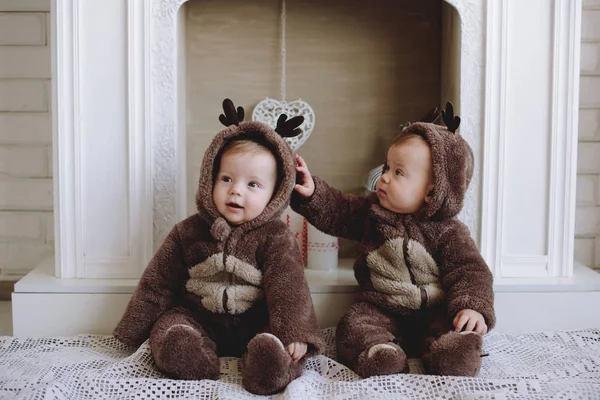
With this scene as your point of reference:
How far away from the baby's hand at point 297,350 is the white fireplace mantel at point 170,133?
1.74 ft

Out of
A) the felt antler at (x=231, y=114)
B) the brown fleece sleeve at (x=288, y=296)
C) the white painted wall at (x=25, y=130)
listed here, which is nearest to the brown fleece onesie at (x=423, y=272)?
the brown fleece sleeve at (x=288, y=296)

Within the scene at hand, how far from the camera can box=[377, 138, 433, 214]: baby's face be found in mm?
1513

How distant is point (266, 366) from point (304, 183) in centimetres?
49

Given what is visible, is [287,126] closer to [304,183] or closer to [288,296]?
[304,183]

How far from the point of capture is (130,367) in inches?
54.3

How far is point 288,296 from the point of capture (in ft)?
4.68

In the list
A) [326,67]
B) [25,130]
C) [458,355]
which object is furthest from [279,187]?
[25,130]

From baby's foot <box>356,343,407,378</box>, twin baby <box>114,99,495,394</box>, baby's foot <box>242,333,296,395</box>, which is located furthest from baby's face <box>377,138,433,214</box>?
baby's foot <box>242,333,296,395</box>

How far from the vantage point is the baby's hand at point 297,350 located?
4.47ft

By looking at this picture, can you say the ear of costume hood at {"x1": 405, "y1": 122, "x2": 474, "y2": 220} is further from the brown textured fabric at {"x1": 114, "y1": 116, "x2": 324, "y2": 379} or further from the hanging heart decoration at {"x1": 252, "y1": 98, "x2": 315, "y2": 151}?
the hanging heart decoration at {"x1": 252, "y1": 98, "x2": 315, "y2": 151}

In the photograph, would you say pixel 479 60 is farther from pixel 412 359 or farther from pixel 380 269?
pixel 412 359

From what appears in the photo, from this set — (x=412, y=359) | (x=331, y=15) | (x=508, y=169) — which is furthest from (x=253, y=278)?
(x=331, y=15)

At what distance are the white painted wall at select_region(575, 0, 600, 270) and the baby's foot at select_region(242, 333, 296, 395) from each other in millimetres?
1312

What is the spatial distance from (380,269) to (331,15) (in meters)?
0.86
